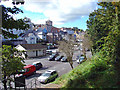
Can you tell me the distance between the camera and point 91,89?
12.1 ft

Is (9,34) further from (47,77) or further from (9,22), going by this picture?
(47,77)

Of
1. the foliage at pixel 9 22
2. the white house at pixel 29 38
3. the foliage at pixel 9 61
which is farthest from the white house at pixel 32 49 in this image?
the foliage at pixel 9 22

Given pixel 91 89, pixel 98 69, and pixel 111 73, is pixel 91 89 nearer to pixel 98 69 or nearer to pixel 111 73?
pixel 111 73

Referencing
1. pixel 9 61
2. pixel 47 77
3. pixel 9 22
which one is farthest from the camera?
pixel 47 77

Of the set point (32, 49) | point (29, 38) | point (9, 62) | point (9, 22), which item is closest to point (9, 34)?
point (9, 22)

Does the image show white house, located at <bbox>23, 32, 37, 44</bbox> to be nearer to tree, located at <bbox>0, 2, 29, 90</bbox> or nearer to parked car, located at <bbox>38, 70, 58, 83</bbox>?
parked car, located at <bbox>38, 70, 58, 83</bbox>

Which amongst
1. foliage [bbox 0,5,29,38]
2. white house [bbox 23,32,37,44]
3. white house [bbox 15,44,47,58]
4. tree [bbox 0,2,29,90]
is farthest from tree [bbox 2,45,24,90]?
white house [bbox 23,32,37,44]

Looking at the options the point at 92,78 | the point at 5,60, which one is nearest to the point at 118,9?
the point at 92,78

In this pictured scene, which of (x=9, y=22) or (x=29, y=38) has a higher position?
(x=29, y=38)

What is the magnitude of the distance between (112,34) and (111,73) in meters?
1.80

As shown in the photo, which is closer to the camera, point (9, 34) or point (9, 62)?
point (9, 34)

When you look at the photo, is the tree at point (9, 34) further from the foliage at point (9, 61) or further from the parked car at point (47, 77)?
the parked car at point (47, 77)

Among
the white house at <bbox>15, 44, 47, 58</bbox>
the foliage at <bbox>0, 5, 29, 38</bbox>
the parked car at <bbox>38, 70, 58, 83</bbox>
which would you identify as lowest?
the parked car at <bbox>38, 70, 58, 83</bbox>

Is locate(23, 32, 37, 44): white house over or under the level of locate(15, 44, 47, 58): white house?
over
